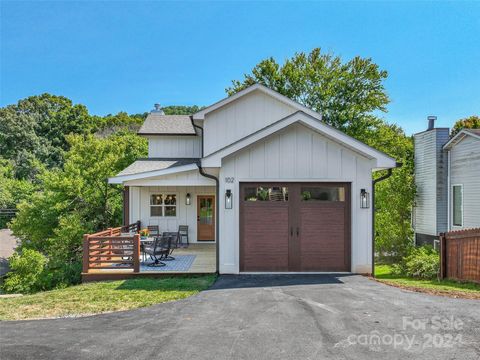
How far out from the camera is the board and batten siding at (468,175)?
13.3 metres

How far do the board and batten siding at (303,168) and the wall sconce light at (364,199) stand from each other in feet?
0.36

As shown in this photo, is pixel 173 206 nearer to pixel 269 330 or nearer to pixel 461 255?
pixel 269 330

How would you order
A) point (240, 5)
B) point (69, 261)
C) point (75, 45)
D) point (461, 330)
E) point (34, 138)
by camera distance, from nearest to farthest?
1. point (461, 330)
2. point (240, 5)
3. point (69, 261)
4. point (75, 45)
5. point (34, 138)

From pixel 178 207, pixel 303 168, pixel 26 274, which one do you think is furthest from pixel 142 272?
pixel 26 274

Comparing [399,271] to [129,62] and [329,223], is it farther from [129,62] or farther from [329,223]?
[129,62]

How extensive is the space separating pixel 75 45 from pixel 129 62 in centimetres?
526

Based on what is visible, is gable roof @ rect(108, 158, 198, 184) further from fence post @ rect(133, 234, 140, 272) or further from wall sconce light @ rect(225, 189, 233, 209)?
fence post @ rect(133, 234, 140, 272)

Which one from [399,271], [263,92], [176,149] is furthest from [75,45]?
[399,271]

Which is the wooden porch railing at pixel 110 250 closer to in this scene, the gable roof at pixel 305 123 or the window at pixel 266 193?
the gable roof at pixel 305 123

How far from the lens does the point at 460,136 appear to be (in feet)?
46.5

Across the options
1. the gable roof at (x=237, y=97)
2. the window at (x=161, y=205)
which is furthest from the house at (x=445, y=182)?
the window at (x=161, y=205)

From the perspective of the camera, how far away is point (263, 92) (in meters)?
14.1

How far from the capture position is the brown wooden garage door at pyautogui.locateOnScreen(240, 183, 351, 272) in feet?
31.5

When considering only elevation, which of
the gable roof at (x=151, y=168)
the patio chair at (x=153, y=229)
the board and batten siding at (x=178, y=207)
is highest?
the gable roof at (x=151, y=168)
